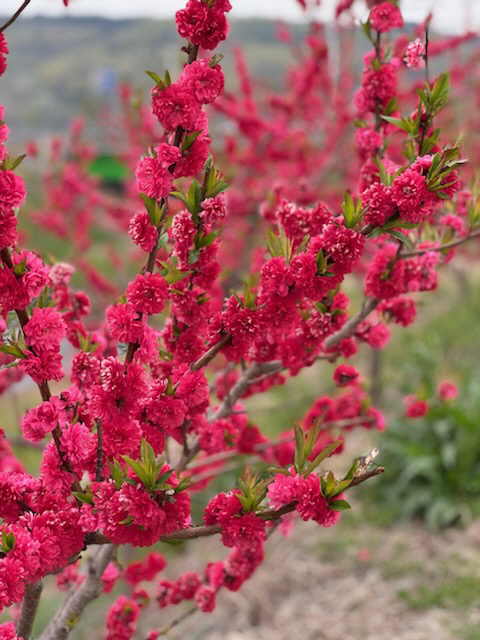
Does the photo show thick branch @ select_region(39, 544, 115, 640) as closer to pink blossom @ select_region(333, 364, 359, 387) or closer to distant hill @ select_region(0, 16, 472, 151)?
pink blossom @ select_region(333, 364, 359, 387)

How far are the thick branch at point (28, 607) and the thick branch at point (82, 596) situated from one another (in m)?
0.17

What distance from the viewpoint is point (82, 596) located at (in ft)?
6.33

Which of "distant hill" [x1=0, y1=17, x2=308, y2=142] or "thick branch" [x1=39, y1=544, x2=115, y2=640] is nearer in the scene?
"thick branch" [x1=39, y1=544, x2=115, y2=640]

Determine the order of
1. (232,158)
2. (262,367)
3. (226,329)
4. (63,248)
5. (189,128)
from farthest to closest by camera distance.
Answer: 1. (63,248)
2. (232,158)
3. (262,367)
4. (226,329)
5. (189,128)

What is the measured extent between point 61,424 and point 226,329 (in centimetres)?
42

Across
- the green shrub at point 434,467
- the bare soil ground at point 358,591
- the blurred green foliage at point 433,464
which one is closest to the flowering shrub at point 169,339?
the bare soil ground at point 358,591

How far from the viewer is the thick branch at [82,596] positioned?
1.90 metres

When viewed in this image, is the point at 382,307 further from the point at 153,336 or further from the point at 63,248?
the point at 63,248

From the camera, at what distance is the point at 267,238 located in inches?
59.6

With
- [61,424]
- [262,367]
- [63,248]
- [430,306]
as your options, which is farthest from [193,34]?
[63,248]

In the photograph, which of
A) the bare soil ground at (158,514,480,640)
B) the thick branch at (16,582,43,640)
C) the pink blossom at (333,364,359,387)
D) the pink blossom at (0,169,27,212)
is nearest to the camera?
the pink blossom at (0,169,27,212)

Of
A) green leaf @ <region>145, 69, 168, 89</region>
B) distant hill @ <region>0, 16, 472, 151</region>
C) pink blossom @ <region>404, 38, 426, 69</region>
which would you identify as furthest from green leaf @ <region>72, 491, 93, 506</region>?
distant hill @ <region>0, 16, 472, 151</region>

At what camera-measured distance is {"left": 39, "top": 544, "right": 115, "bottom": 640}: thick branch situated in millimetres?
1898

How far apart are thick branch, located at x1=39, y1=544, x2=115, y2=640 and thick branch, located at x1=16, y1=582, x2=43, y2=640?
6.7 inches
